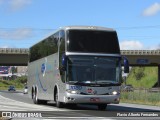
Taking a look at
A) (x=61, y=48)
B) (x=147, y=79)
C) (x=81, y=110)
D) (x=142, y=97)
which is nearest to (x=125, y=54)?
(x=142, y=97)

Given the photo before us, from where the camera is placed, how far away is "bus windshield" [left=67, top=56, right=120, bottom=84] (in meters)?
23.1

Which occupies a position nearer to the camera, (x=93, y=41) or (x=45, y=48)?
(x=93, y=41)

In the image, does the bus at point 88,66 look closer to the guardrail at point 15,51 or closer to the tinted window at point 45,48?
the tinted window at point 45,48

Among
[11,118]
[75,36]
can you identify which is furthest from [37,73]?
[11,118]

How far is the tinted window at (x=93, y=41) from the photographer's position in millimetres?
23594

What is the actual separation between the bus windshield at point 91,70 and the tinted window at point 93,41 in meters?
0.57

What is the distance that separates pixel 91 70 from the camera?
2309 cm

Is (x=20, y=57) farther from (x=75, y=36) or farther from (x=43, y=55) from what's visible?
(x=75, y=36)

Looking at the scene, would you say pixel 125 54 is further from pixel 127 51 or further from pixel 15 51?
pixel 15 51

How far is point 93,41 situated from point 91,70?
1.69 metres

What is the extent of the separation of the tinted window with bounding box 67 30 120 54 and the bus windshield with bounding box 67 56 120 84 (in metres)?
0.57

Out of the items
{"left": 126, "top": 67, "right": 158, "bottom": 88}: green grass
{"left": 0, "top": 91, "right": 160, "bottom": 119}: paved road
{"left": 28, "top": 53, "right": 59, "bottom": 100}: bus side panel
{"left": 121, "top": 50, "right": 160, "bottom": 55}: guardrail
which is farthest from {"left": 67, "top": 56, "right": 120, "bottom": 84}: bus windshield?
{"left": 126, "top": 67, "right": 158, "bottom": 88}: green grass

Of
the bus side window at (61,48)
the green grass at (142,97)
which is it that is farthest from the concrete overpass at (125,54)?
the bus side window at (61,48)

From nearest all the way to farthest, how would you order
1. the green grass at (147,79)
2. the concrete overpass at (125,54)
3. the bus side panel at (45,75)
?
1. the bus side panel at (45,75)
2. the concrete overpass at (125,54)
3. the green grass at (147,79)
